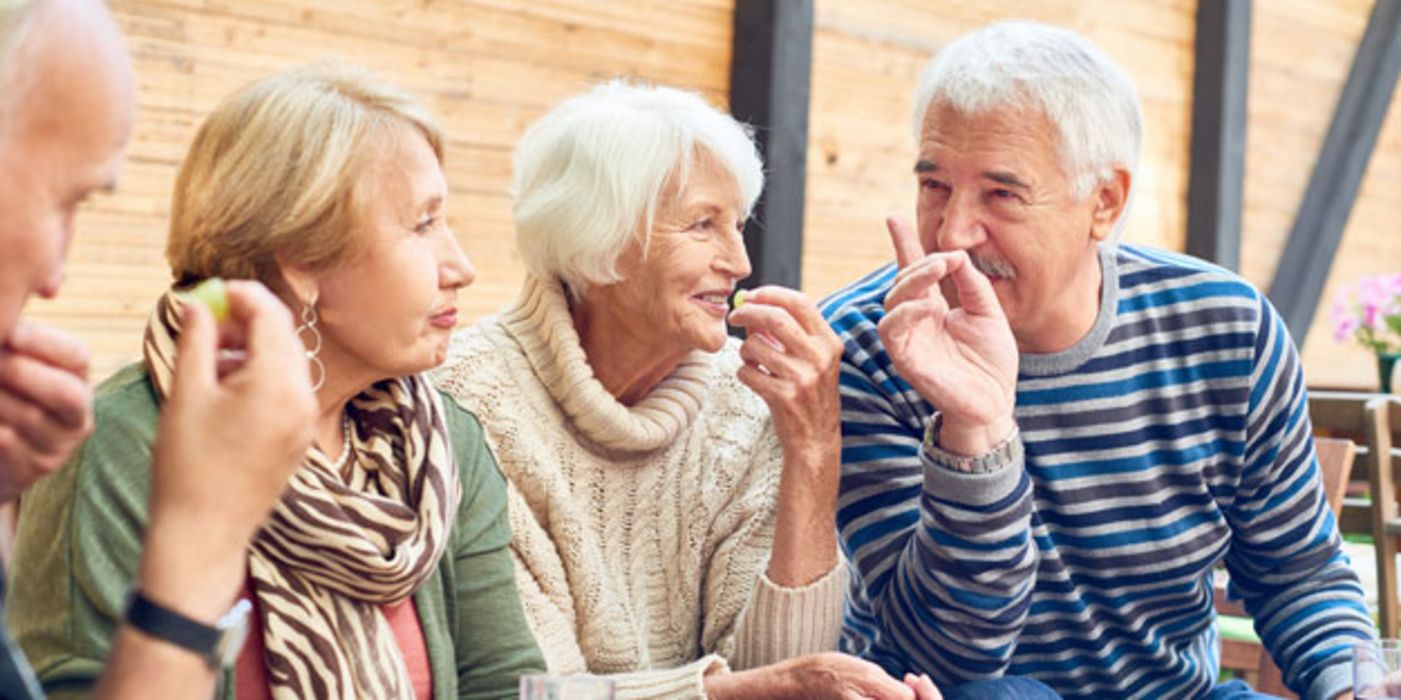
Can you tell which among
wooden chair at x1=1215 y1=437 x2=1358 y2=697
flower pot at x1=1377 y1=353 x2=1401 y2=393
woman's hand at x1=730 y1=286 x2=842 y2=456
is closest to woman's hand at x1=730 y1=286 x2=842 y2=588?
woman's hand at x1=730 y1=286 x2=842 y2=456

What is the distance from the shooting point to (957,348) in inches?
77.9

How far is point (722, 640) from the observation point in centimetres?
215

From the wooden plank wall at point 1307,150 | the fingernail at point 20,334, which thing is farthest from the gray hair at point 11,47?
the wooden plank wall at point 1307,150

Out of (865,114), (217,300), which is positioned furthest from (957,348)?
(865,114)

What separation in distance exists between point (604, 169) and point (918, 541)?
23.8 inches

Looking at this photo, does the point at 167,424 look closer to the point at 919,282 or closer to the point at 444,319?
the point at 444,319

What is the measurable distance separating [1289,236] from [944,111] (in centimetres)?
536

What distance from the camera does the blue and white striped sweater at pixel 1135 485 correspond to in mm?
2111

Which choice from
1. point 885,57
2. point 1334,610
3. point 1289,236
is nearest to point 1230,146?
point 1289,236

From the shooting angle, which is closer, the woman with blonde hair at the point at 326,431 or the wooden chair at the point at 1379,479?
the woman with blonde hair at the point at 326,431

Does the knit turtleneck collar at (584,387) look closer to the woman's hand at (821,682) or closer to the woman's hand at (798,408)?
the woman's hand at (798,408)

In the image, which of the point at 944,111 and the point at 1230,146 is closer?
the point at 944,111

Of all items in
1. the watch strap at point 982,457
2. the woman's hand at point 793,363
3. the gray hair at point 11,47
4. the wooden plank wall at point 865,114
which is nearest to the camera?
the gray hair at point 11,47

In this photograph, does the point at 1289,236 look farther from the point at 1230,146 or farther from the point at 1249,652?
the point at 1249,652
